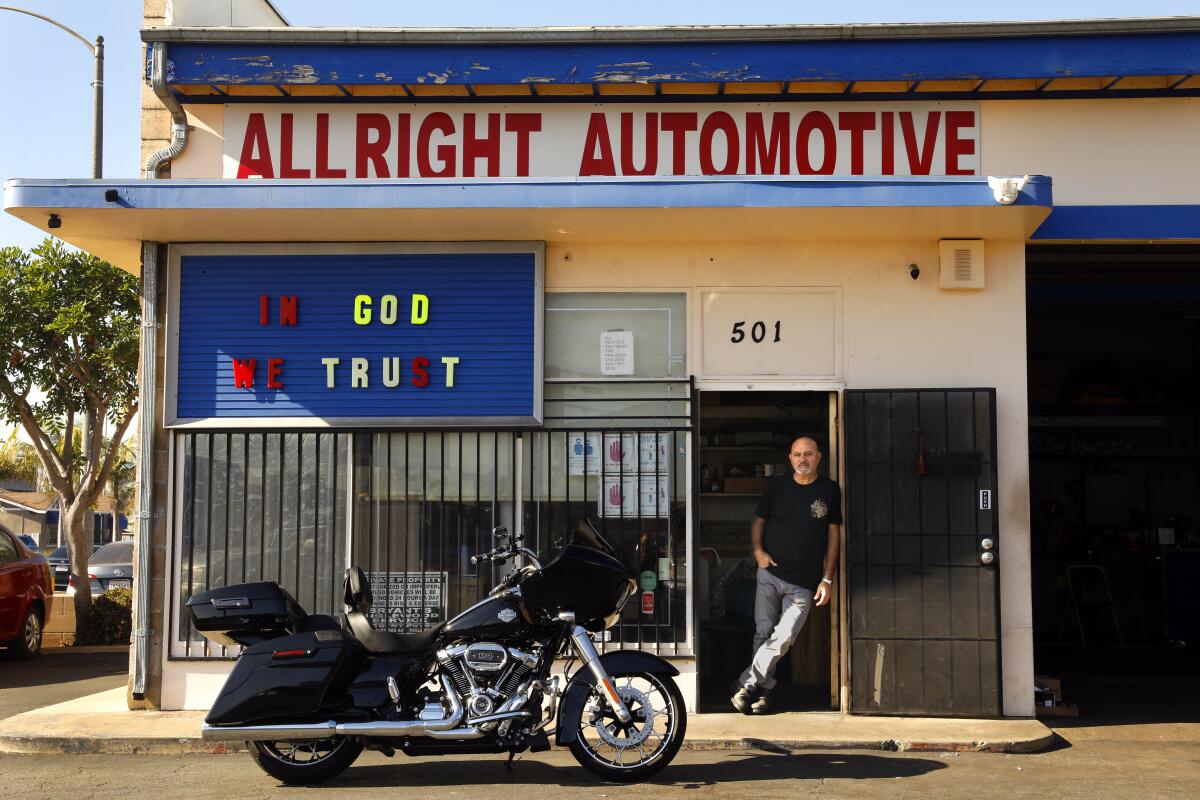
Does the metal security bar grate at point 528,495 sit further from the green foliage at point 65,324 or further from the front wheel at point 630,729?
the green foliage at point 65,324

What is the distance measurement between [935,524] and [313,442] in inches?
178

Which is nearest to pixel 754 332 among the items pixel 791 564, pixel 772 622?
pixel 791 564

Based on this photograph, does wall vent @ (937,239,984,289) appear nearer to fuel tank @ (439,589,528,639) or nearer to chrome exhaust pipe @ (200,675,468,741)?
fuel tank @ (439,589,528,639)

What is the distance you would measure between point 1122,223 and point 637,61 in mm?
3716

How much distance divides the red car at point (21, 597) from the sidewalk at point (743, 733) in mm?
4533

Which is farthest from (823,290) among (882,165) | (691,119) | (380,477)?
(380,477)

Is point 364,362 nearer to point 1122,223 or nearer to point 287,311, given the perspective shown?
point 287,311

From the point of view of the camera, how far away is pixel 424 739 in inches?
266

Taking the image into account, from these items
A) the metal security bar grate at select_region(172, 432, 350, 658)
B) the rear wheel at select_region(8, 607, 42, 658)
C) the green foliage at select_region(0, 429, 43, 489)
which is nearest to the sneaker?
the metal security bar grate at select_region(172, 432, 350, 658)

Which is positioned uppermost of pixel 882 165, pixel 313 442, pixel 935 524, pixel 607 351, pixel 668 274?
pixel 882 165

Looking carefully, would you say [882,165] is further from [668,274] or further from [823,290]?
[668,274]

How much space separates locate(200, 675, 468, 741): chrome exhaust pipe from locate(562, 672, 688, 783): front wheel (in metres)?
0.61

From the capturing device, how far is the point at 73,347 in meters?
14.8

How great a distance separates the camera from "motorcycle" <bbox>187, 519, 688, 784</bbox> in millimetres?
6719
